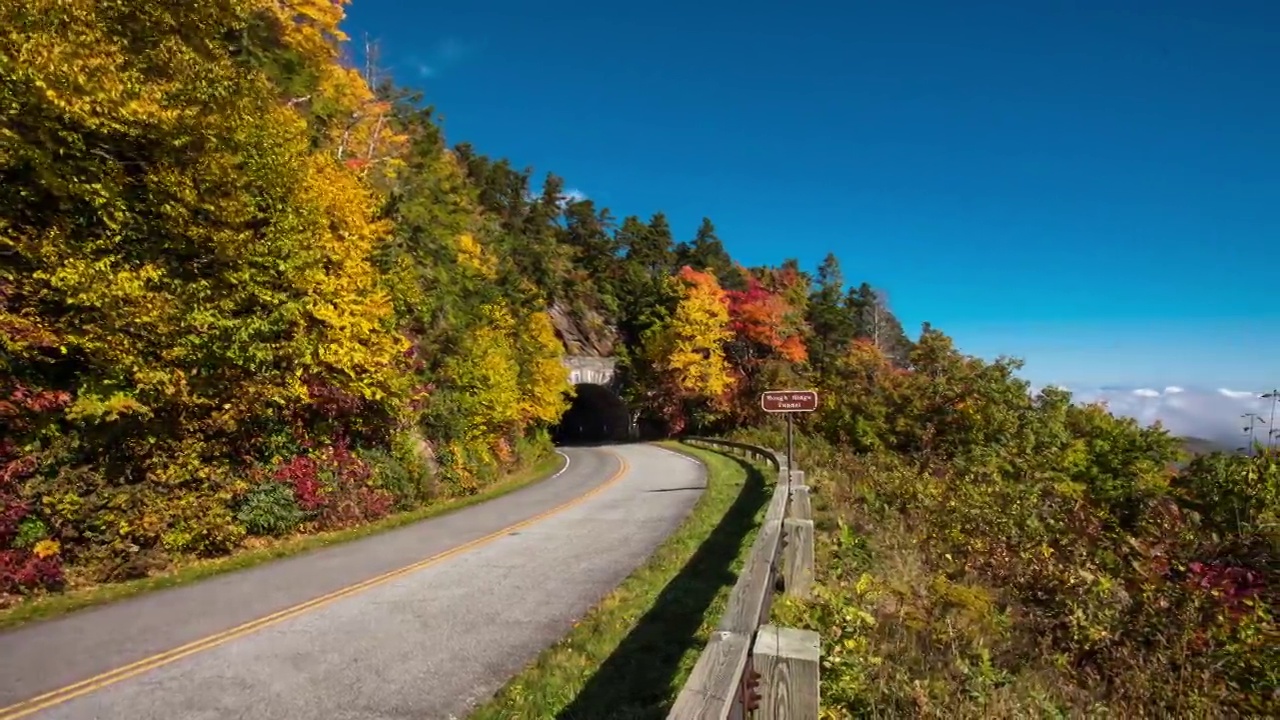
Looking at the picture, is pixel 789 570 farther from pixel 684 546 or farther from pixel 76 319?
pixel 76 319

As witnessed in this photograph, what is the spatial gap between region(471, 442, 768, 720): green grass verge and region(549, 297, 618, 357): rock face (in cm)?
4088

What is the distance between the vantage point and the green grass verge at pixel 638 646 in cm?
553

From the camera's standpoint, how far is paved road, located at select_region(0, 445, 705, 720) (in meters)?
5.88

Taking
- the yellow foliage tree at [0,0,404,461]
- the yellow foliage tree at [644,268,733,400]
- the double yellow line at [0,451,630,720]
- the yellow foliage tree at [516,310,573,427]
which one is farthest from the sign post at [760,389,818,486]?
the yellow foliage tree at [644,268,733,400]

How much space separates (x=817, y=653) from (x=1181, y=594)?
5.85m

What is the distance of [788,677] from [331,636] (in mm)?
6273

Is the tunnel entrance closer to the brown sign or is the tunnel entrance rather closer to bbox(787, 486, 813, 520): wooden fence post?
the brown sign

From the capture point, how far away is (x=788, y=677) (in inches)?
119

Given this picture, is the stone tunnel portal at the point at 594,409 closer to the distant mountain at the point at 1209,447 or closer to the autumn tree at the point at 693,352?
the autumn tree at the point at 693,352

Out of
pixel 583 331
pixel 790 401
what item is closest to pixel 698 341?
pixel 583 331

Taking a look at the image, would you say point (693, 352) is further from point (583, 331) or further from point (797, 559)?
point (797, 559)

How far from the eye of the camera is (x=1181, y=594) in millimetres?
6531

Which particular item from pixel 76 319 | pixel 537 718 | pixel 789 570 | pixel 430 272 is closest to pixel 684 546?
pixel 789 570

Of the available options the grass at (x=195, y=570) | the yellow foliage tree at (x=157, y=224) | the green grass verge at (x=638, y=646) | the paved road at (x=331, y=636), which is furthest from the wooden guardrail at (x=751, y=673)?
the yellow foliage tree at (x=157, y=224)
